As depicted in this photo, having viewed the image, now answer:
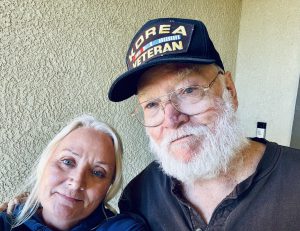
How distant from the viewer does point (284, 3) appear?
2.16 metres

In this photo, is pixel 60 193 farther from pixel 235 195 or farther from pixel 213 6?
pixel 213 6

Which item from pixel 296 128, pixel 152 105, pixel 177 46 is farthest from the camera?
pixel 296 128

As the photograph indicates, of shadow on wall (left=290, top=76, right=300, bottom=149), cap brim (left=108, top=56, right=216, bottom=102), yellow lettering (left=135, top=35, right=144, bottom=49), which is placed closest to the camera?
cap brim (left=108, top=56, right=216, bottom=102)

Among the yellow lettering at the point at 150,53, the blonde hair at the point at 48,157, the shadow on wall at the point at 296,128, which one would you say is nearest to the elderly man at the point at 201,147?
the yellow lettering at the point at 150,53

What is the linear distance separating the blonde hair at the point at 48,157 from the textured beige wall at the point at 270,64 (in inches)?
58.9

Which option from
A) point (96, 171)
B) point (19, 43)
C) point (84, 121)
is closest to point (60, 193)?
point (96, 171)

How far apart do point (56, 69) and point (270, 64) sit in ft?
5.58

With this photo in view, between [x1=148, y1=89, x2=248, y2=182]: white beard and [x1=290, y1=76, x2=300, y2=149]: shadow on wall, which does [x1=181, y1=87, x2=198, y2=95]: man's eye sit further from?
[x1=290, y1=76, x2=300, y2=149]: shadow on wall

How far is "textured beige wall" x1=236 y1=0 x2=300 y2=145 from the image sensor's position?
2.13m

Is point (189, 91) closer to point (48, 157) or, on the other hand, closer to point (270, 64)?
point (48, 157)

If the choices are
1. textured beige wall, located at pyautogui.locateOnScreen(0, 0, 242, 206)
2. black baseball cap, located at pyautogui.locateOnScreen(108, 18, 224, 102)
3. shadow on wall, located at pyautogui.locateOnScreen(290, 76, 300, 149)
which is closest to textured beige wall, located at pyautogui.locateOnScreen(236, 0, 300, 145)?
shadow on wall, located at pyautogui.locateOnScreen(290, 76, 300, 149)

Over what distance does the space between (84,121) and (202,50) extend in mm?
521

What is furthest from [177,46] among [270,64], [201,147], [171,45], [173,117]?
[270,64]

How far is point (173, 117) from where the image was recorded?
0.96 meters
